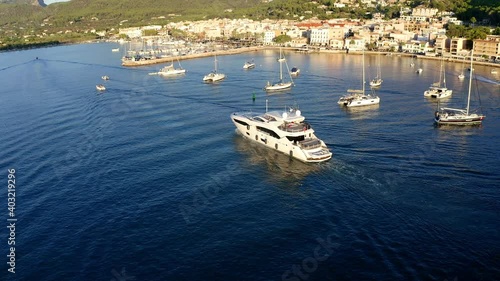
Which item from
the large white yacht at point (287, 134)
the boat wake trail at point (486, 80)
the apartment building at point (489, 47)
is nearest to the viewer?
the large white yacht at point (287, 134)

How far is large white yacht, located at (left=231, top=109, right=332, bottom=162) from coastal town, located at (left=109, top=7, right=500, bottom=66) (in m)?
41.7

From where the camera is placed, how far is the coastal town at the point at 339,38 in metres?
62.1

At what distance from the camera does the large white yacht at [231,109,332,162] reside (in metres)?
21.0

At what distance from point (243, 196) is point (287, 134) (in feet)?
17.1

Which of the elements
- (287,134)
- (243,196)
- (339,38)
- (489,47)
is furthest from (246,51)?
(243,196)

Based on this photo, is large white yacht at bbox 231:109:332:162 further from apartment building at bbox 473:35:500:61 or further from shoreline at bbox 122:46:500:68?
apartment building at bbox 473:35:500:61

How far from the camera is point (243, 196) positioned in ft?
58.9

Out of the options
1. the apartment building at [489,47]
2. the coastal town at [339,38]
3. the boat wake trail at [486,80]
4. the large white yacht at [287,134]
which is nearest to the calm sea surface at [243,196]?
the large white yacht at [287,134]

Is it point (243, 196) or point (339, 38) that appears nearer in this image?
point (243, 196)

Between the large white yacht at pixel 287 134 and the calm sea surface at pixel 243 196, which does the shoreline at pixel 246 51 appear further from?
the large white yacht at pixel 287 134

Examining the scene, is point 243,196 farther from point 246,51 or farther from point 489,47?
point 246,51

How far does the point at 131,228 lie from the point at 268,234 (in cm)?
511

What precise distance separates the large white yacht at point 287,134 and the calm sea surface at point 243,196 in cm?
68

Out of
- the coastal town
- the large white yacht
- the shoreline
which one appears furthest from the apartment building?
the large white yacht
